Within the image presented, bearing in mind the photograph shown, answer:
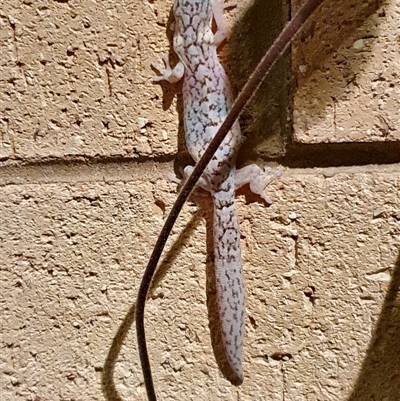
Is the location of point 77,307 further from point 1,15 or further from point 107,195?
point 1,15

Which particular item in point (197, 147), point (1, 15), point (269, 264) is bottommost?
point (269, 264)

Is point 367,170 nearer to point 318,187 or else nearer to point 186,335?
point 318,187

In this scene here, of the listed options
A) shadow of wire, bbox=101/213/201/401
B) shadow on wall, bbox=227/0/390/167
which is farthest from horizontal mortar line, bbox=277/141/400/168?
shadow of wire, bbox=101/213/201/401

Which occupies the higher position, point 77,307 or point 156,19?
point 156,19

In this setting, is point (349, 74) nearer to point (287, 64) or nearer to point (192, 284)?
point (287, 64)

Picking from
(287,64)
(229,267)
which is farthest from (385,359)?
(287,64)

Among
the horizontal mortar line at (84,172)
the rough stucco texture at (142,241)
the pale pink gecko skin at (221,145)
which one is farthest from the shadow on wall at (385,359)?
the horizontal mortar line at (84,172)

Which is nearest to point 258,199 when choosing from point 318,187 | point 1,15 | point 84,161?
point 318,187
